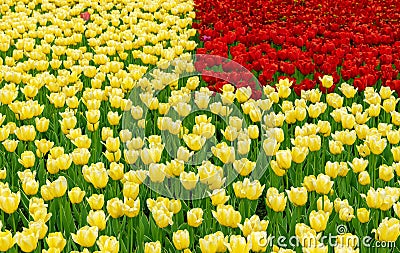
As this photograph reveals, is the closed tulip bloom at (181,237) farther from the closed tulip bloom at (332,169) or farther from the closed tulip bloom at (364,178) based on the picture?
the closed tulip bloom at (364,178)

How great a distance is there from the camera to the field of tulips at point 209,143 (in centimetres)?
300

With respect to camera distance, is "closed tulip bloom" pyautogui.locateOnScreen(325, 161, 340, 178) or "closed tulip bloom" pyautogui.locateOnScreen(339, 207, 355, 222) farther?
"closed tulip bloom" pyautogui.locateOnScreen(325, 161, 340, 178)

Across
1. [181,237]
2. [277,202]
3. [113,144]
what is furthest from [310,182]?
[113,144]

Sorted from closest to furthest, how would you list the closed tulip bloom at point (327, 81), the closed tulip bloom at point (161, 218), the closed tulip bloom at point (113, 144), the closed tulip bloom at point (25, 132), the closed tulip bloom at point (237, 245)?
1. the closed tulip bloom at point (237, 245)
2. the closed tulip bloom at point (161, 218)
3. the closed tulip bloom at point (113, 144)
4. the closed tulip bloom at point (25, 132)
5. the closed tulip bloom at point (327, 81)

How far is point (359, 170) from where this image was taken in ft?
11.2

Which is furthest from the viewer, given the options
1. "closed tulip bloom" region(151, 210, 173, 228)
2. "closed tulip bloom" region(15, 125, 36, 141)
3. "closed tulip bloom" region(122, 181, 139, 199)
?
"closed tulip bloom" region(15, 125, 36, 141)

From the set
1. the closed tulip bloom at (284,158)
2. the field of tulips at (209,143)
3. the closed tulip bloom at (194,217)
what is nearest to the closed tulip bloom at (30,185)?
the field of tulips at (209,143)

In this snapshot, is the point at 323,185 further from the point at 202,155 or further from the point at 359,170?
the point at 202,155

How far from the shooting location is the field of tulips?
300 cm

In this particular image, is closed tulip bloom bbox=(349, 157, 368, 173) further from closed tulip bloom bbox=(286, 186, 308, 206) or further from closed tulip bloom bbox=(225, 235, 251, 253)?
closed tulip bloom bbox=(225, 235, 251, 253)

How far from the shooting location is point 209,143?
4336 millimetres

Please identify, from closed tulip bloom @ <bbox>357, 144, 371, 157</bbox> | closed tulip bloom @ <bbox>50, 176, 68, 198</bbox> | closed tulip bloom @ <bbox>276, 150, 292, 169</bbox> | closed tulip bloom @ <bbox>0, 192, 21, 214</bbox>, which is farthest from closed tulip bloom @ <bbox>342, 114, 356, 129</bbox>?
closed tulip bloom @ <bbox>0, 192, 21, 214</bbox>

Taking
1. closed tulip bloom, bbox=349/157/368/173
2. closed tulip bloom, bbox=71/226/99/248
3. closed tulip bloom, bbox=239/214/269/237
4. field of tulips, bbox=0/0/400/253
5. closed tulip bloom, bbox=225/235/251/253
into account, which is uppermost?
closed tulip bloom, bbox=225/235/251/253

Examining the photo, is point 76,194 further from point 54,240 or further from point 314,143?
point 314,143
